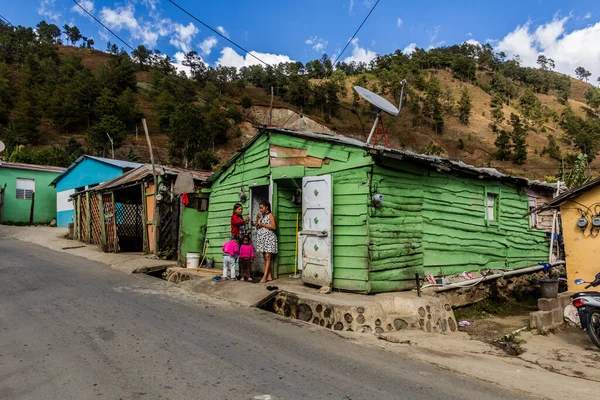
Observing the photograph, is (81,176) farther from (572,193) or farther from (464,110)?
(464,110)

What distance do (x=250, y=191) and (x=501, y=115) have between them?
80677 millimetres

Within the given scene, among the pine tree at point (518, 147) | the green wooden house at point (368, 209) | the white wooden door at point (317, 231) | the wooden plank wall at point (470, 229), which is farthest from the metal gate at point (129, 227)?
the pine tree at point (518, 147)

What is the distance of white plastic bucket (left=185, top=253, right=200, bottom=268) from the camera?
10445 millimetres

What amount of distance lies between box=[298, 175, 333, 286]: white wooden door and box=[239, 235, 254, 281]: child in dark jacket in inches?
52.1

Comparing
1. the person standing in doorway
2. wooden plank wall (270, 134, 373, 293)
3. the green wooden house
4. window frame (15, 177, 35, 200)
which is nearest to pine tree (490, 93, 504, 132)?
the green wooden house

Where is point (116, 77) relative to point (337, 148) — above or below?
above

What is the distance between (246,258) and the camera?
340 inches

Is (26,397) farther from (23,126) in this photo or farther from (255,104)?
(255,104)

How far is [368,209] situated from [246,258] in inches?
128

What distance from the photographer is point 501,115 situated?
76375 mm

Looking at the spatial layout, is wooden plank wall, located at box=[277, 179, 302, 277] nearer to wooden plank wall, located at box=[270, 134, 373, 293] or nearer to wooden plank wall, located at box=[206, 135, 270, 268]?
wooden plank wall, located at box=[206, 135, 270, 268]

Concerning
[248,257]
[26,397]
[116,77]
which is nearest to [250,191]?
[248,257]

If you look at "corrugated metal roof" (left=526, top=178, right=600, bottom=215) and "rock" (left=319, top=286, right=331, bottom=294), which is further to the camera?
"corrugated metal roof" (left=526, top=178, right=600, bottom=215)

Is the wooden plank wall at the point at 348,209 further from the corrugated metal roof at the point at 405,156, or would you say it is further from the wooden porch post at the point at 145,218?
the wooden porch post at the point at 145,218
